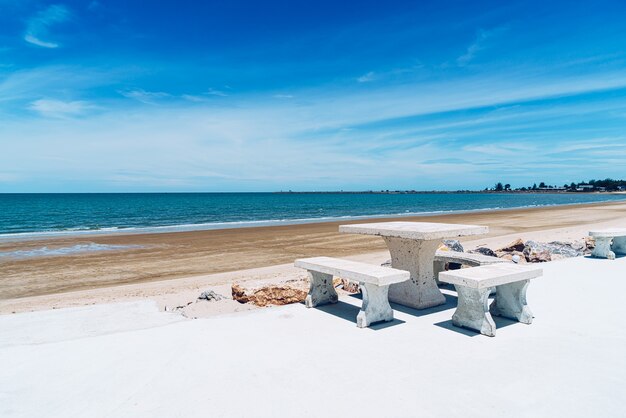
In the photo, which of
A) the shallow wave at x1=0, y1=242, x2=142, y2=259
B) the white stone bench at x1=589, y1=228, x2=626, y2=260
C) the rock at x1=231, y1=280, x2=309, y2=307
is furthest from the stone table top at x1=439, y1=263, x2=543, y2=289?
the shallow wave at x1=0, y1=242, x2=142, y2=259

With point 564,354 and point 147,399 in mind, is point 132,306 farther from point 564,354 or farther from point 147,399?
point 564,354

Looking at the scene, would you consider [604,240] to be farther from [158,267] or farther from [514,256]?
[158,267]

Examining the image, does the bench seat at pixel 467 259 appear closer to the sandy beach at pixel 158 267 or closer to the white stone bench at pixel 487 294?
the white stone bench at pixel 487 294

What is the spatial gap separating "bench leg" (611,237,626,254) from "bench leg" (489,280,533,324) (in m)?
6.24

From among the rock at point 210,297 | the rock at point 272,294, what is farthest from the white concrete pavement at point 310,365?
the rock at point 210,297

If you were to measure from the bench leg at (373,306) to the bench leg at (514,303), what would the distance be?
4.64ft

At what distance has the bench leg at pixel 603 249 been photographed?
8.52 m

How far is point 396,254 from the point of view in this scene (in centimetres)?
575

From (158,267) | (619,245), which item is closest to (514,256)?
(619,245)

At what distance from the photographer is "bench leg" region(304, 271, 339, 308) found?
17.8 feet

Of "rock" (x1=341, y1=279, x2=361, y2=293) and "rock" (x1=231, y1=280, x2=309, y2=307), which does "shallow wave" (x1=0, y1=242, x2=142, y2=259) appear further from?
"rock" (x1=341, y1=279, x2=361, y2=293)

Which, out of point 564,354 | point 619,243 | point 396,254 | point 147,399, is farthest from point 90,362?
point 619,243

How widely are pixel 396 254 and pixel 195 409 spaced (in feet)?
11.9

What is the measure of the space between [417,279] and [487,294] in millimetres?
1102
